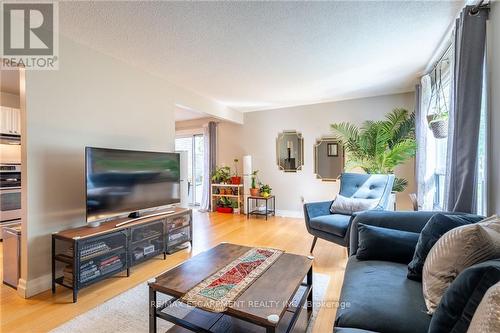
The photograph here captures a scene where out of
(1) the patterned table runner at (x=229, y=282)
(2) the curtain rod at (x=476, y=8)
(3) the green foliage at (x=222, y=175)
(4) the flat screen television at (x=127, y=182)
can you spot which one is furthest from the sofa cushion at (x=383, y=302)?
(3) the green foliage at (x=222, y=175)

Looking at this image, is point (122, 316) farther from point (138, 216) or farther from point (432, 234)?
point (432, 234)

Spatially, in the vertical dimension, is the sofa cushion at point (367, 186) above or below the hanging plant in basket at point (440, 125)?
below

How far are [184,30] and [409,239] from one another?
2499mm

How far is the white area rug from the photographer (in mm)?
1678

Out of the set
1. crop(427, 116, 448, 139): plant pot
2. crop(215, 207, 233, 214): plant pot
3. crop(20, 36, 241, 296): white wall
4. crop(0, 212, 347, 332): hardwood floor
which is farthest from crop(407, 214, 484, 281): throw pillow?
crop(215, 207, 233, 214): plant pot

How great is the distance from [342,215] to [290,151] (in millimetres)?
2416

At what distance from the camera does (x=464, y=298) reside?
2.75 feet

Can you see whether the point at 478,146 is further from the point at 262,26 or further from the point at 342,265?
the point at 262,26

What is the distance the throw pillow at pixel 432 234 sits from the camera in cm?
143

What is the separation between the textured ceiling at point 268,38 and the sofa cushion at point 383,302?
1.96m

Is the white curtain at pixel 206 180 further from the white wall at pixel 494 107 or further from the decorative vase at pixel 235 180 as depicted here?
the white wall at pixel 494 107

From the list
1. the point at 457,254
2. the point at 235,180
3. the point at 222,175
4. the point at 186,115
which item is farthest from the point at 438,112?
the point at 186,115

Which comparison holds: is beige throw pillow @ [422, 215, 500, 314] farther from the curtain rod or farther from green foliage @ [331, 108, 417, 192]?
green foliage @ [331, 108, 417, 192]

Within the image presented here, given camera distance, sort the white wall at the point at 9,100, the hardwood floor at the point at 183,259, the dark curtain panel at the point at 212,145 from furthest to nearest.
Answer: the dark curtain panel at the point at 212,145
the white wall at the point at 9,100
the hardwood floor at the point at 183,259
